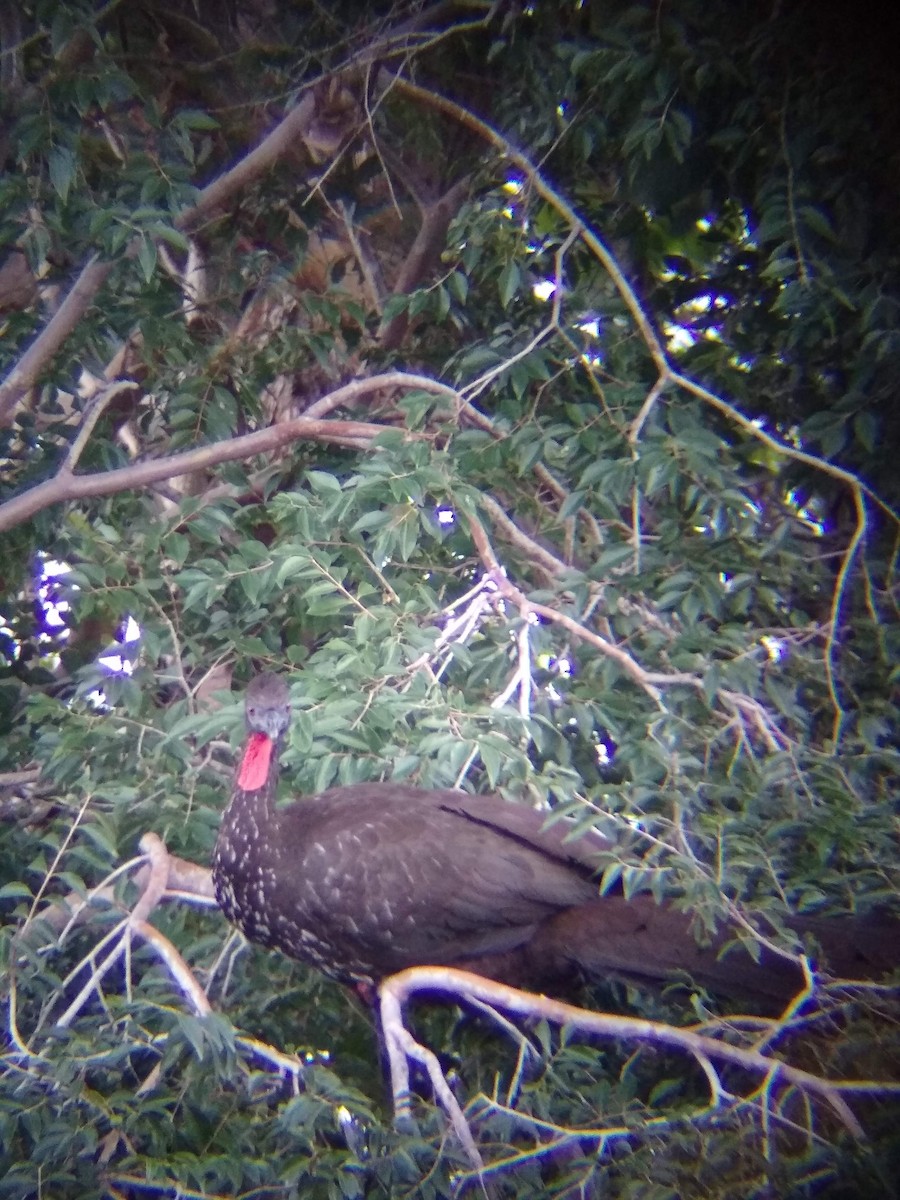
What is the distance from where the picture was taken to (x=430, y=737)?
1834mm

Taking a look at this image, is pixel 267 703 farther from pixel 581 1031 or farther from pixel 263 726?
pixel 581 1031

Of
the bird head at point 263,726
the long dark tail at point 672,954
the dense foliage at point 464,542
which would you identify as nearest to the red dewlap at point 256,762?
the bird head at point 263,726

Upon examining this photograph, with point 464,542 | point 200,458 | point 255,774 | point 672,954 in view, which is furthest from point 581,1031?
point 200,458

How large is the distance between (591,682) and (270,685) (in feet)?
2.36

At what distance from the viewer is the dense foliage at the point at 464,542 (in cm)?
156

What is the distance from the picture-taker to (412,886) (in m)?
2.20

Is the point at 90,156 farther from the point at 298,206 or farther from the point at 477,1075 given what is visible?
the point at 477,1075

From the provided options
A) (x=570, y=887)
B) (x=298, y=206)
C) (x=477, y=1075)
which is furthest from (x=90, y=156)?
(x=477, y=1075)

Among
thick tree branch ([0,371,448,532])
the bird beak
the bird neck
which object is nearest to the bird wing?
the bird neck

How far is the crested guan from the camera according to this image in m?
2.17

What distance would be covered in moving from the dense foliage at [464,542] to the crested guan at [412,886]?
12 cm

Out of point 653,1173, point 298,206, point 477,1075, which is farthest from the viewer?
point 298,206

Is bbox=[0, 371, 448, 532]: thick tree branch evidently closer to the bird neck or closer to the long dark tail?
the bird neck

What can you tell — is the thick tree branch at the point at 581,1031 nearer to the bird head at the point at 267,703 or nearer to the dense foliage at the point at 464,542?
the dense foliage at the point at 464,542
